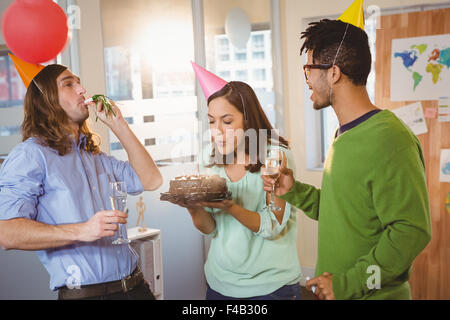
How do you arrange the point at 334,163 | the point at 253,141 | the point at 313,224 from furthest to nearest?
the point at 313,224
the point at 253,141
the point at 334,163

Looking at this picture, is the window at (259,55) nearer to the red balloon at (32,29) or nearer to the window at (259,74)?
the window at (259,74)

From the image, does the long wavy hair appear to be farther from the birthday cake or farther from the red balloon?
the birthday cake

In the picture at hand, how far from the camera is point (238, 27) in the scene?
10.3 ft

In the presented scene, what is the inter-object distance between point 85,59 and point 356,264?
1.42 m

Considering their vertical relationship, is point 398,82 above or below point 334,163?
above

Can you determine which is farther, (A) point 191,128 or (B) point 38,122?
(A) point 191,128

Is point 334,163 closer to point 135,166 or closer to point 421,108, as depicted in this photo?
point 135,166

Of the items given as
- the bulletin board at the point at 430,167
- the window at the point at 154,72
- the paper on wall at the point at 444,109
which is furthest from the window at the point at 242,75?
the paper on wall at the point at 444,109

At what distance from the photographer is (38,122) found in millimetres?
1441

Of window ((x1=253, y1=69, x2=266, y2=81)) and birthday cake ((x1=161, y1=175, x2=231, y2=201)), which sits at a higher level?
window ((x1=253, y1=69, x2=266, y2=81))

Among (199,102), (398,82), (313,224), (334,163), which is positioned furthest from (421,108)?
(334,163)

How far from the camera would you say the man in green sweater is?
1.10 meters

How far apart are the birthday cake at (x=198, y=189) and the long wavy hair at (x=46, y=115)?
1.18 ft

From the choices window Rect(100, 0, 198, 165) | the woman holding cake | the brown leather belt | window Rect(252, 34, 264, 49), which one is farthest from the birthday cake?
window Rect(252, 34, 264, 49)
